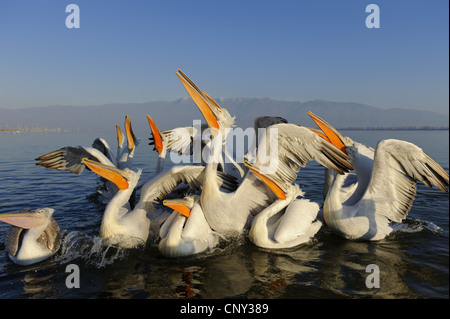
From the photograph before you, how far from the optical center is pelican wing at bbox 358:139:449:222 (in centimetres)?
430

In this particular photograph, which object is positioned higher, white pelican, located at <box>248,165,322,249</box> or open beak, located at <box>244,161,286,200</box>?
open beak, located at <box>244,161,286,200</box>

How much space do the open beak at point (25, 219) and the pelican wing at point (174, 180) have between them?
1.38 m

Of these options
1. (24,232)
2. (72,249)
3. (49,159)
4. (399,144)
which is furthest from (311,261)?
(49,159)

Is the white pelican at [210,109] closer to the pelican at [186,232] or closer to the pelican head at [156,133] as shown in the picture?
the pelican at [186,232]

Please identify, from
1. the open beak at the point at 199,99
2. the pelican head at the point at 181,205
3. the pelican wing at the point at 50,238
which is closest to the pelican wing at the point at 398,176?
the open beak at the point at 199,99

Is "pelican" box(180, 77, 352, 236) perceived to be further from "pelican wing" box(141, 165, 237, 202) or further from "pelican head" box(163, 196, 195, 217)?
"pelican wing" box(141, 165, 237, 202)

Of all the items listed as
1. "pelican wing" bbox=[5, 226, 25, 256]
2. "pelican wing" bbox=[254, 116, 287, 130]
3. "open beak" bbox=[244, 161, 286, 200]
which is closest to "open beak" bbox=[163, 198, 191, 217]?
"open beak" bbox=[244, 161, 286, 200]

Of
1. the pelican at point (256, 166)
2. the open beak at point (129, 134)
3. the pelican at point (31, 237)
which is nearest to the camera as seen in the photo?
the pelican at point (31, 237)

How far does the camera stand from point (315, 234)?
16.8 feet

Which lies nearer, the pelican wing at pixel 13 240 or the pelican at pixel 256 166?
the pelican wing at pixel 13 240

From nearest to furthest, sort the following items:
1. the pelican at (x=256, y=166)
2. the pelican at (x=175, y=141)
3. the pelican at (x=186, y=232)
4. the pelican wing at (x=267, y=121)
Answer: the pelican at (x=186, y=232)
the pelican at (x=256, y=166)
the pelican wing at (x=267, y=121)
the pelican at (x=175, y=141)

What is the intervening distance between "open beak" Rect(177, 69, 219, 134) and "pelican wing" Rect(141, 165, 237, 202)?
82cm

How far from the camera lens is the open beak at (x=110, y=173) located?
4445 millimetres
